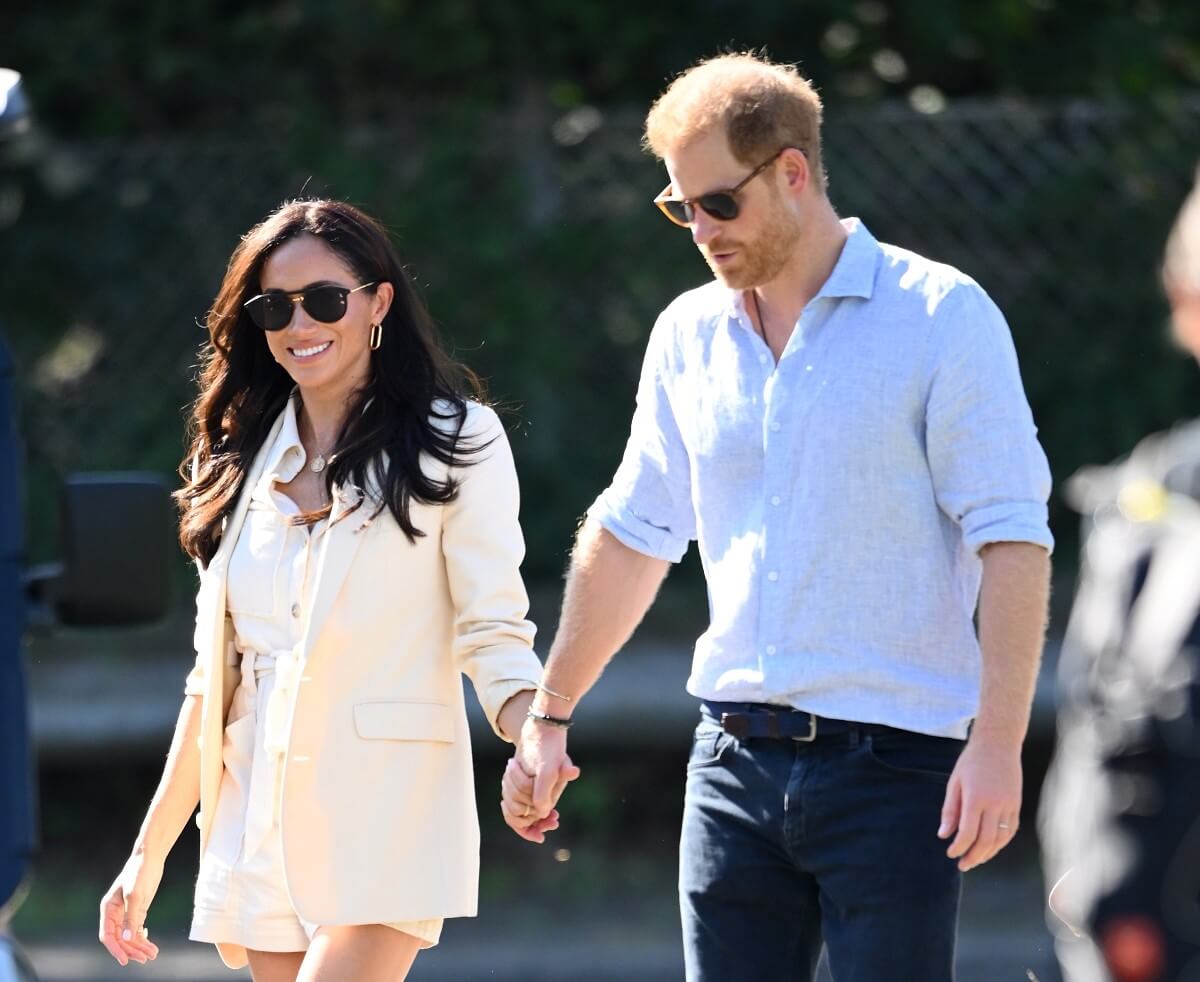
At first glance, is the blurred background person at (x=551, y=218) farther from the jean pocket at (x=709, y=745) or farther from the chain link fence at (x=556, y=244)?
the jean pocket at (x=709, y=745)

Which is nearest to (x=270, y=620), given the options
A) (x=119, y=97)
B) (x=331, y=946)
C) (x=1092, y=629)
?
(x=331, y=946)

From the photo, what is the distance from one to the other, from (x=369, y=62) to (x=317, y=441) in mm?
4892

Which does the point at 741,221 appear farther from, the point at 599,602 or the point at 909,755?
Answer: the point at 909,755

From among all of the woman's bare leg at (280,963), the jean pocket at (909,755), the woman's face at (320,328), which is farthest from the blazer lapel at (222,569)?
the jean pocket at (909,755)

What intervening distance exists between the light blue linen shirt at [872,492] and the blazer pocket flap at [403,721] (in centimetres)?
49

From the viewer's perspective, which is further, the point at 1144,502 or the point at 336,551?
the point at 336,551

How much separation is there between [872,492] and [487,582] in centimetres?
72

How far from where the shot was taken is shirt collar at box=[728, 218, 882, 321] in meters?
3.42

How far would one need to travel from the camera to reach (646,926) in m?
7.73

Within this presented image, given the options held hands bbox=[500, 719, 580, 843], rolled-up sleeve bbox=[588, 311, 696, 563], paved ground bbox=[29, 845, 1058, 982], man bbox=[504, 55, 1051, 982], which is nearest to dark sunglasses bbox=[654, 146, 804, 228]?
man bbox=[504, 55, 1051, 982]

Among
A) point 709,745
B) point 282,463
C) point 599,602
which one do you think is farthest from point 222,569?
point 709,745

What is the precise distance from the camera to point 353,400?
379 cm

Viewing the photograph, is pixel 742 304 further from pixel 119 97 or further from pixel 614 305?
pixel 119 97

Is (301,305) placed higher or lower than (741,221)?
lower
